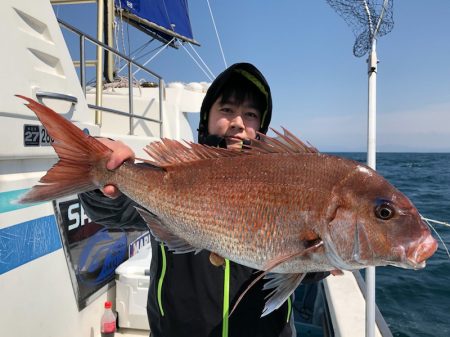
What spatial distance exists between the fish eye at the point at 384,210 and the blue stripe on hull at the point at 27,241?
1.87 meters

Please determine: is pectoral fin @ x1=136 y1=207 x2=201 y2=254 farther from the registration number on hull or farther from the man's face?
the registration number on hull

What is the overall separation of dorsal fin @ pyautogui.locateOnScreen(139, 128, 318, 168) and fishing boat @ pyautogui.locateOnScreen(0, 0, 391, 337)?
926 millimetres

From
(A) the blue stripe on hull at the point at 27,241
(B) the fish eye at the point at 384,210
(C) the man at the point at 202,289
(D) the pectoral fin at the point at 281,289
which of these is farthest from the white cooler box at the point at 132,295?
(B) the fish eye at the point at 384,210

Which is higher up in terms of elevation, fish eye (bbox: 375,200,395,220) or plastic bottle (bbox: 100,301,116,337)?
fish eye (bbox: 375,200,395,220)

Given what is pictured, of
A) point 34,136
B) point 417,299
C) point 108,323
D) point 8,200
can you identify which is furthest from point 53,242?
point 417,299

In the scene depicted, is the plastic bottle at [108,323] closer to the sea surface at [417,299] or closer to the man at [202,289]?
the man at [202,289]

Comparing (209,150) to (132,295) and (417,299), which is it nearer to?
(132,295)

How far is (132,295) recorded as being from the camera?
3232mm

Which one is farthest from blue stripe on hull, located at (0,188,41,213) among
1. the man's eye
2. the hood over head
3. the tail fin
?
the man's eye

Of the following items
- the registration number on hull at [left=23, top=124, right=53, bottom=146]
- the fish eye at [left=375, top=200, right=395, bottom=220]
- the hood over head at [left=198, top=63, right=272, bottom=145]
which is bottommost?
the fish eye at [left=375, top=200, right=395, bottom=220]

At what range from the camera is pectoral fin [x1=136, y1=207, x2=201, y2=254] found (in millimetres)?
1456

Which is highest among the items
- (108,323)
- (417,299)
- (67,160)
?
(67,160)

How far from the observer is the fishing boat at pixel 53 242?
1995 mm

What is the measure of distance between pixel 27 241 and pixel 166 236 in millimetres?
1149
